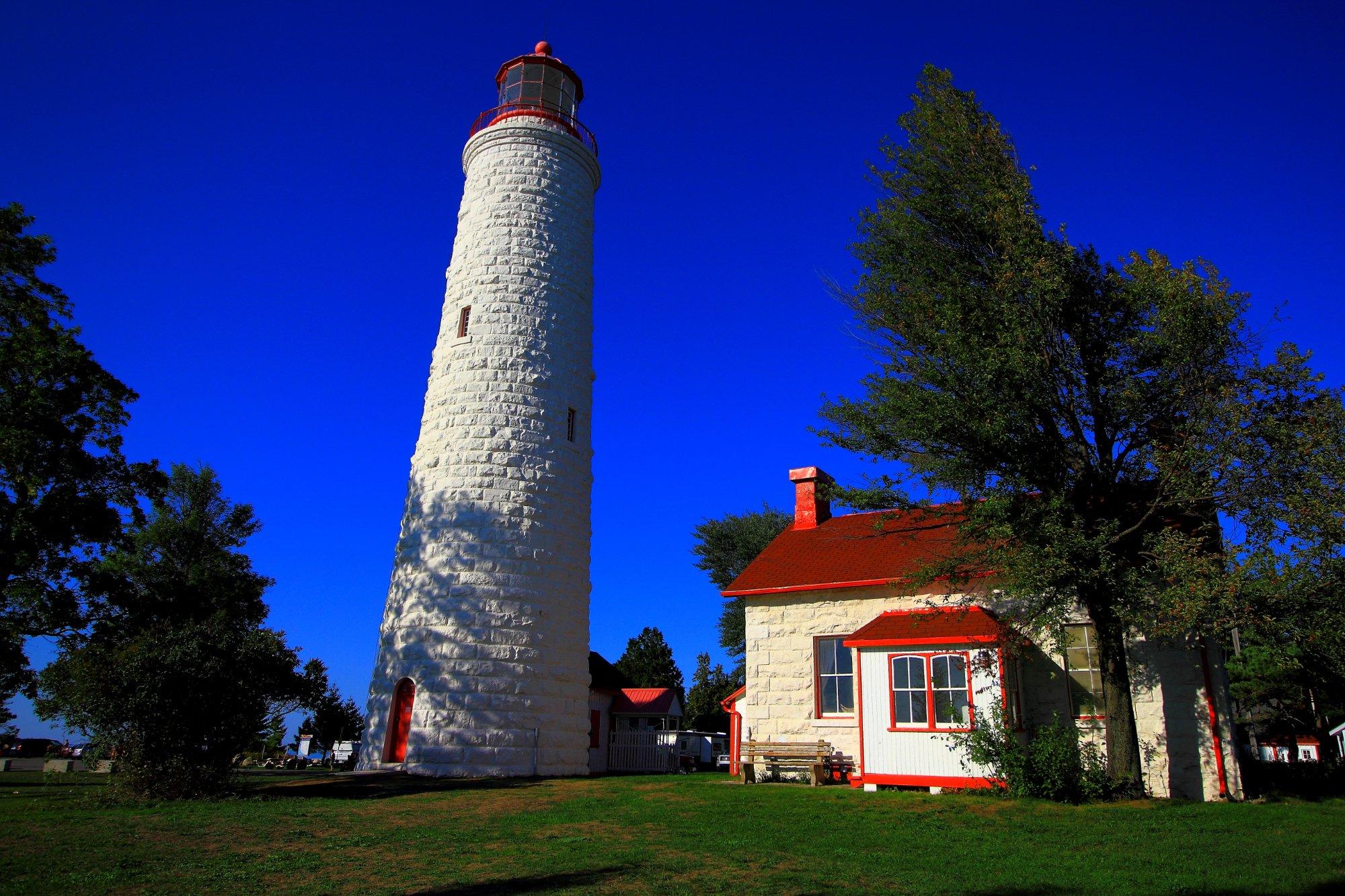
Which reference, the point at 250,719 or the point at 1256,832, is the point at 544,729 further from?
the point at 1256,832

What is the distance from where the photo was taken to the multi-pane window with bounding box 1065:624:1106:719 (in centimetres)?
1426

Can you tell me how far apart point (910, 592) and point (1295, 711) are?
22.7m

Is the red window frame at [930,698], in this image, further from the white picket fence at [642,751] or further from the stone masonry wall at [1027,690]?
the white picket fence at [642,751]

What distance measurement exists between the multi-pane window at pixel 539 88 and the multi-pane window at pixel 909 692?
15307mm

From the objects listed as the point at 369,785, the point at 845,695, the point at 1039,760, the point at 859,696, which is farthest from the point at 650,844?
the point at 845,695

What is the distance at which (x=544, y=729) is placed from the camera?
15664 millimetres

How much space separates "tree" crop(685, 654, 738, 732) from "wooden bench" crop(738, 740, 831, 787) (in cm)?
2605

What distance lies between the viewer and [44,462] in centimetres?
1634

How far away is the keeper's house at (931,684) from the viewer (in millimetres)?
13609

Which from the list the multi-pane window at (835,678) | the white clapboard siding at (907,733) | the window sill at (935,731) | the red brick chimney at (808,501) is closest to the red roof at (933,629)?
the white clapboard siding at (907,733)

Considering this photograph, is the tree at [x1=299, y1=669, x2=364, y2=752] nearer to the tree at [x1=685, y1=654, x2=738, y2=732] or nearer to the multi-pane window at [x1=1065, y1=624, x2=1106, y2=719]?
the tree at [x1=685, y1=654, x2=738, y2=732]

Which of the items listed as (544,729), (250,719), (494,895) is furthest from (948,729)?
(250,719)

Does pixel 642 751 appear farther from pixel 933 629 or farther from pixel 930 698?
pixel 933 629

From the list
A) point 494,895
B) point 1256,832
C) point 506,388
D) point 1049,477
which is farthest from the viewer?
point 506,388
